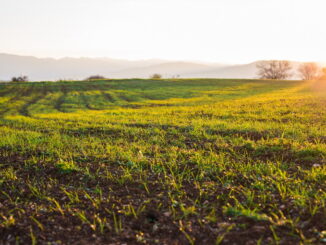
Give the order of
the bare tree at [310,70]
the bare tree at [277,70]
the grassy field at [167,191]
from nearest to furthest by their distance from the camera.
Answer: the grassy field at [167,191] → the bare tree at [277,70] → the bare tree at [310,70]

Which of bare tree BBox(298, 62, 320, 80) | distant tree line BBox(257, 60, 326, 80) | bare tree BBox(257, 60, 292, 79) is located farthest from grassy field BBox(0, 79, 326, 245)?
bare tree BBox(298, 62, 320, 80)

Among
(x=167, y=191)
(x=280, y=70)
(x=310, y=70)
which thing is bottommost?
(x=167, y=191)

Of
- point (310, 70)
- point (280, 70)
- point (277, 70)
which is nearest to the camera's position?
point (280, 70)

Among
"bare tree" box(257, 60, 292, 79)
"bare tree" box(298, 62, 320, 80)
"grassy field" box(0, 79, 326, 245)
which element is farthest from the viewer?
"bare tree" box(298, 62, 320, 80)

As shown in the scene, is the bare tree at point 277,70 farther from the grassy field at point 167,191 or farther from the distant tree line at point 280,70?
the grassy field at point 167,191

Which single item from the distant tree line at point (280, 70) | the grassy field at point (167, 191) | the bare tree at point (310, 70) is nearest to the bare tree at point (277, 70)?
the distant tree line at point (280, 70)

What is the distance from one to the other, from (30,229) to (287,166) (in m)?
6.81

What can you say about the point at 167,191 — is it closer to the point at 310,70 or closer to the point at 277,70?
the point at 277,70

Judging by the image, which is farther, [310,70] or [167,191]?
[310,70]

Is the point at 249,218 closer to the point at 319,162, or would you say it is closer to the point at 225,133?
the point at 319,162

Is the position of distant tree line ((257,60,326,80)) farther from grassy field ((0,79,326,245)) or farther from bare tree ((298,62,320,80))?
grassy field ((0,79,326,245))

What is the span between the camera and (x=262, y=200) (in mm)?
5984

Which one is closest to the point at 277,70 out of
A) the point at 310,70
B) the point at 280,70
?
the point at 280,70

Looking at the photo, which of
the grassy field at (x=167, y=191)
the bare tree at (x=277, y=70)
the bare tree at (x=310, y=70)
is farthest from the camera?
the bare tree at (x=310, y=70)
